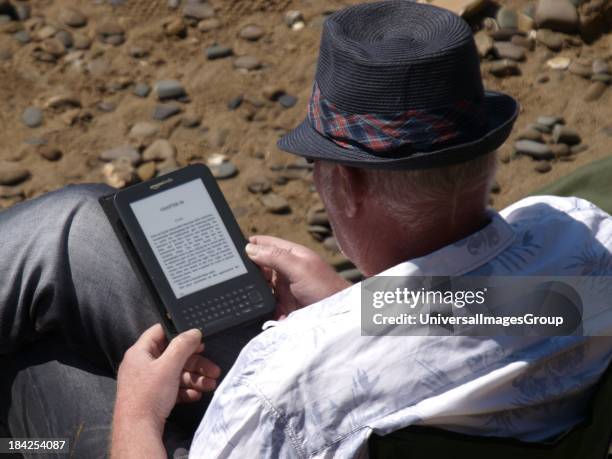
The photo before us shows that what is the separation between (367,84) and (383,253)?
13.0 inches

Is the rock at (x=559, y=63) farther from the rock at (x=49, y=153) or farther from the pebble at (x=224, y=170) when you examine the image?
the rock at (x=49, y=153)

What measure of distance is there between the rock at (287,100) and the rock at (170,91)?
41 cm

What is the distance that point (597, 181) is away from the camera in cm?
324

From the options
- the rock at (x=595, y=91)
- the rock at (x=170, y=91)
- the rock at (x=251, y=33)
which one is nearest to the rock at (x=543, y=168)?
the rock at (x=595, y=91)

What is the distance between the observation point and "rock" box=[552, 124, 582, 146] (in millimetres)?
3908

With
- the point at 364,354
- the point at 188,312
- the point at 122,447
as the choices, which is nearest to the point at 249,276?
the point at 188,312

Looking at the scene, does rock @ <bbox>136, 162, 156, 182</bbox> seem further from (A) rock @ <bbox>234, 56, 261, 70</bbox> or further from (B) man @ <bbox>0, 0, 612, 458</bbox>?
(B) man @ <bbox>0, 0, 612, 458</bbox>

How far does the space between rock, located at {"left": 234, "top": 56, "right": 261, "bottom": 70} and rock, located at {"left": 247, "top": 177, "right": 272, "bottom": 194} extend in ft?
2.09

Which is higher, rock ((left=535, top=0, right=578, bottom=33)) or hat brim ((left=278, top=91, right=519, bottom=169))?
hat brim ((left=278, top=91, right=519, bottom=169))

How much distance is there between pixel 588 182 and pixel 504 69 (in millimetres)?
1039

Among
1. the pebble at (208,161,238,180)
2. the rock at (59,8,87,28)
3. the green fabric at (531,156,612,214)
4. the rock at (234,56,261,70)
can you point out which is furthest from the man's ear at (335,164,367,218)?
the rock at (59,8,87,28)

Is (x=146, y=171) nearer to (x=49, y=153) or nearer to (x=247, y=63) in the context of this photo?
(x=49, y=153)

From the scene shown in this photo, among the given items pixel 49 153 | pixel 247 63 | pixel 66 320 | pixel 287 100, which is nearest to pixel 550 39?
pixel 287 100

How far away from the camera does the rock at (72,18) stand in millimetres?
4605
